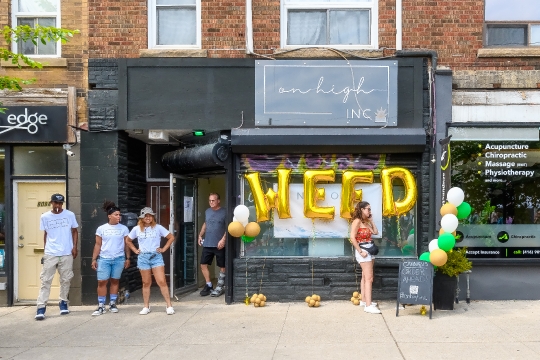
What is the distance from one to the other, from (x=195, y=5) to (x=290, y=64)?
1.87 metres

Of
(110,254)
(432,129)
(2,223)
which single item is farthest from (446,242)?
(2,223)

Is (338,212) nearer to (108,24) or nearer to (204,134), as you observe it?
(204,134)

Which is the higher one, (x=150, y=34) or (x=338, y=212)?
(x=150, y=34)

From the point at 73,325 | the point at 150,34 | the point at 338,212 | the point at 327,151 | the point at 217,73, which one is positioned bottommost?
the point at 73,325

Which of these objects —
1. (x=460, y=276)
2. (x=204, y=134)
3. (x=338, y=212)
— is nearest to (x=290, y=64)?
(x=204, y=134)

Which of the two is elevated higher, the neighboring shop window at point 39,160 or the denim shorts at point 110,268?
the neighboring shop window at point 39,160

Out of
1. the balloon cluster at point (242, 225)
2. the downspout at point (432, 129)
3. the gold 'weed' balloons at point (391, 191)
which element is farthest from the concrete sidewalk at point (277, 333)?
the gold 'weed' balloons at point (391, 191)

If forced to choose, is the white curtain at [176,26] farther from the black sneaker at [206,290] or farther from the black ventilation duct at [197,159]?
the black sneaker at [206,290]

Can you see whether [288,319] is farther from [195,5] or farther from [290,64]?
[195,5]

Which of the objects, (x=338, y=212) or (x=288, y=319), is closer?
(x=288, y=319)

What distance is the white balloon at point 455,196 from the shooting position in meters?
8.87

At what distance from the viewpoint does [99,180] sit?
9867 millimetres

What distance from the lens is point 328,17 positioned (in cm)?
1013

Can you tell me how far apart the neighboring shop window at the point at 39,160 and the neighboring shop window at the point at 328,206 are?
3.00 meters
